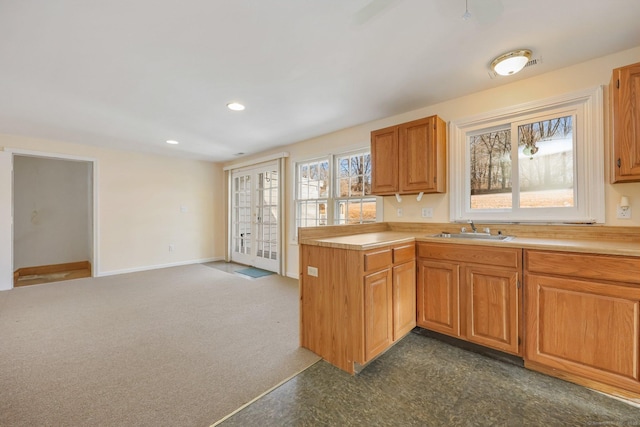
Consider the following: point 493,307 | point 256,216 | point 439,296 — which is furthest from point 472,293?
point 256,216

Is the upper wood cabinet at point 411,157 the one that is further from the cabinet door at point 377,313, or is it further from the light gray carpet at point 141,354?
the light gray carpet at point 141,354

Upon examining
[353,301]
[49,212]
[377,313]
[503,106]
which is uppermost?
[503,106]

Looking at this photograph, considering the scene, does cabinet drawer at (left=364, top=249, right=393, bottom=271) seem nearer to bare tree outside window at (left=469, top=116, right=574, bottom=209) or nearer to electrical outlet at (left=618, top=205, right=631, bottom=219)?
bare tree outside window at (left=469, top=116, right=574, bottom=209)

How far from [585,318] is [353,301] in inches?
58.5

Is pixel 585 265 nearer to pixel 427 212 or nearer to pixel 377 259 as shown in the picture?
pixel 377 259

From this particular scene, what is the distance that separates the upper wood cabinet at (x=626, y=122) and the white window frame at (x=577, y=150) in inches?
8.6

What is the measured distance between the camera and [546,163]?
7.75 feet

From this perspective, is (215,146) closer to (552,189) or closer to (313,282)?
(313,282)

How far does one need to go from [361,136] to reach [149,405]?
3458 mm

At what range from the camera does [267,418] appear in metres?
1.43

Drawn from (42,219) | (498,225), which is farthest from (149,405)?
(42,219)

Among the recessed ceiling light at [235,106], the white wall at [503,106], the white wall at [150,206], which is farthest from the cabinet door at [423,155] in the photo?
the white wall at [150,206]

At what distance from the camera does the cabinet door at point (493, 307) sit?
1.91 m

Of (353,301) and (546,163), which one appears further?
(546,163)
